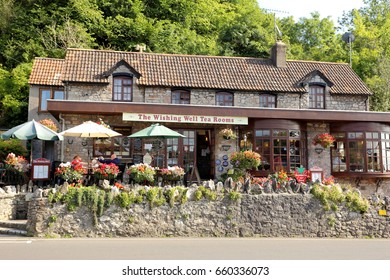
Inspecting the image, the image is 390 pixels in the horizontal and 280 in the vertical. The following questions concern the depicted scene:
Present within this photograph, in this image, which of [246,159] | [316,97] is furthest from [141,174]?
[316,97]

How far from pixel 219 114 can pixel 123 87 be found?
5592 mm

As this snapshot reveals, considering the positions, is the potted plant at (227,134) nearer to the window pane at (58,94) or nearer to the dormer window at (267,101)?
the dormer window at (267,101)

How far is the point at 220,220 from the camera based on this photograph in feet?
40.4

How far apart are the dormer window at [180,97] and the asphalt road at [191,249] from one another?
10.0 metres

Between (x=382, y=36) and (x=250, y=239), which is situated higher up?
(x=382, y=36)

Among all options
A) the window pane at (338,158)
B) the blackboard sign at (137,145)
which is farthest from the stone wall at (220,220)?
the blackboard sign at (137,145)

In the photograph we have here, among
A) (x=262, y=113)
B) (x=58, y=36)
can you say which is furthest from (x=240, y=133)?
(x=58, y=36)

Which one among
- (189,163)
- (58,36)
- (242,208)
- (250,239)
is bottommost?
(250,239)

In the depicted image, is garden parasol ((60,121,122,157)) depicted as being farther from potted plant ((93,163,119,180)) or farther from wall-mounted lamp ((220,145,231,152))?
wall-mounted lamp ((220,145,231,152))

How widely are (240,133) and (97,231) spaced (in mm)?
8638

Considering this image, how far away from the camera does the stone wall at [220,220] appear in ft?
38.0
